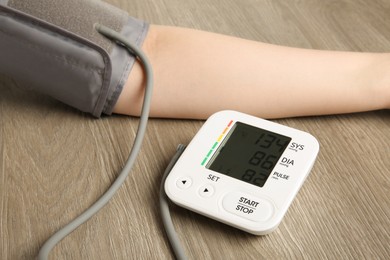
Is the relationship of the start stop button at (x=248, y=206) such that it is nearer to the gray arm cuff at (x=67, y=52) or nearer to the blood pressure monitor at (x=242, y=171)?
the blood pressure monitor at (x=242, y=171)

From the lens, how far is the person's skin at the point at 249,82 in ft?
2.08

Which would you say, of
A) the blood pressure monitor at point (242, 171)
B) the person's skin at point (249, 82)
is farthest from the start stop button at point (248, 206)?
the person's skin at point (249, 82)

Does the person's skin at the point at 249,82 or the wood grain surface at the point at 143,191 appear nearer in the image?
the wood grain surface at the point at 143,191

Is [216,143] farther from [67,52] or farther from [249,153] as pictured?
[67,52]

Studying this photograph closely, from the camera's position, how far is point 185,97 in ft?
2.09

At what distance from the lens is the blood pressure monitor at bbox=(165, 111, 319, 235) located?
1.66ft

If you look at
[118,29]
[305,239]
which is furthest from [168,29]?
[305,239]

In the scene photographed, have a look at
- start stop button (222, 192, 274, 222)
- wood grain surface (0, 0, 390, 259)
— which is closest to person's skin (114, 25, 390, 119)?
wood grain surface (0, 0, 390, 259)

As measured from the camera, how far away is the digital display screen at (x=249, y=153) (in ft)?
1.77

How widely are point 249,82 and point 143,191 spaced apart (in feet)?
0.59

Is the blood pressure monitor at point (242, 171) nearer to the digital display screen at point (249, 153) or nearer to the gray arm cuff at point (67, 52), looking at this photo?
the digital display screen at point (249, 153)

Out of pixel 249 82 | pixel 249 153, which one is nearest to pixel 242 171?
pixel 249 153

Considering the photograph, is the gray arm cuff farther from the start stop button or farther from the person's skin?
the start stop button

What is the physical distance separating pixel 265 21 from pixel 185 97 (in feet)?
0.83
